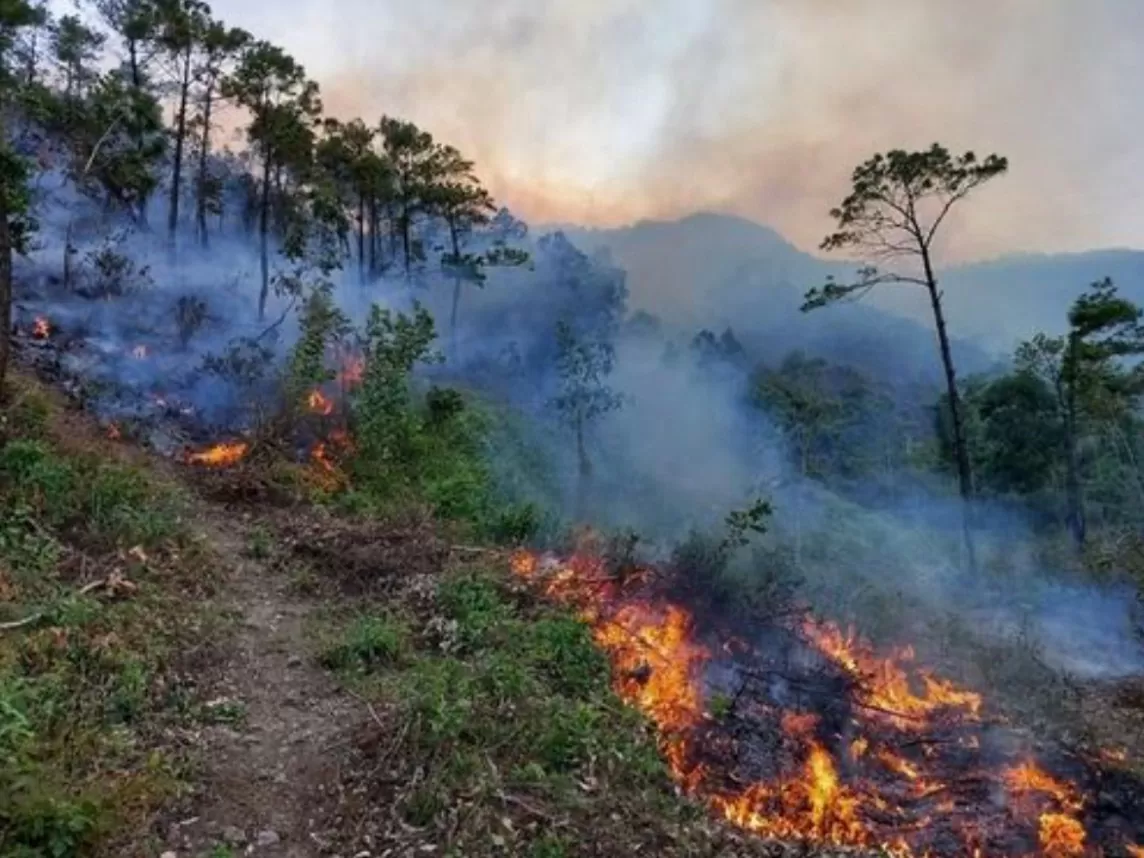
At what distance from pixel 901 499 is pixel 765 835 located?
1209 inches

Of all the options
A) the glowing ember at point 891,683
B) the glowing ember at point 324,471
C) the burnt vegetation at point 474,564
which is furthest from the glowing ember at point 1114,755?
the glowing ember at point 324,471

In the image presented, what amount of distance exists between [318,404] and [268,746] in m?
12.6

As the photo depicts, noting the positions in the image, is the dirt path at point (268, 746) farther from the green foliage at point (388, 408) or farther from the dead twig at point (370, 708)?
the green foliage at point (388, 408)

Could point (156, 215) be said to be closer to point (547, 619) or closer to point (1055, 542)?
point (547, 619)

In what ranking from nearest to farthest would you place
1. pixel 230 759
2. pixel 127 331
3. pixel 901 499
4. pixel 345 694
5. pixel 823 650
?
pixel 230 759 → pixel 345 694 → pixel 823 650 → pixel 127 331 → pixel 901 499

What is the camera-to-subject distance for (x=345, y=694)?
719cm

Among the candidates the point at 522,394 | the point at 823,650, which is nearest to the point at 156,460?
the point at 823,650

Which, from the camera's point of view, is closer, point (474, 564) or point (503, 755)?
point (503, 755)

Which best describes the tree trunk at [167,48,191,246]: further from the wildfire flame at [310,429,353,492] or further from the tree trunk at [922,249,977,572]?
the tree trunk at [922,249,977,572]

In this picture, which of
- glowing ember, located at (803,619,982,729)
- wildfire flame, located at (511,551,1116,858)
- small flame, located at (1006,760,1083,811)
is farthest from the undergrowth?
small flame, located at (1006,760,1083,811)

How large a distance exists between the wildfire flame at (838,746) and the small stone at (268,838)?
121 inches

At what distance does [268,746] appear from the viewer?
621 cm

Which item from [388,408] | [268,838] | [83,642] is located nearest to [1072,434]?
[388,408]

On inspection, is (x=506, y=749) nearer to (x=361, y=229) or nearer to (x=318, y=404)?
(x=318, y=404)
